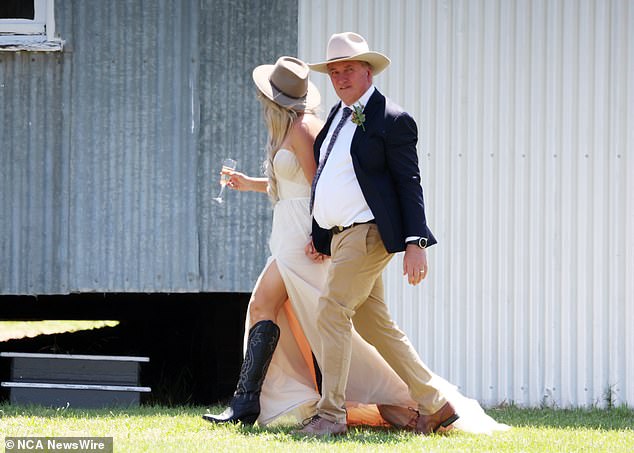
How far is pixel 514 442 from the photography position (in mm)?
5539

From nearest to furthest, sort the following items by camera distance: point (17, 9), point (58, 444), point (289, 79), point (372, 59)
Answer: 1. point (58, 444)
2. point (372, 59)
3. point (289, 79)
4. point (17, 9)

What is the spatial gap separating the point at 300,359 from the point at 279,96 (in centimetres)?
145

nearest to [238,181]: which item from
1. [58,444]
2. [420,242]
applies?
[420,242]

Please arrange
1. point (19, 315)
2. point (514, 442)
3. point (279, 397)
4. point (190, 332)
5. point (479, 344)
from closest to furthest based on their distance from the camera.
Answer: point (514, 442) < point (279, 397) < point (479, 344) < point (190, 332) < point (19, 315)

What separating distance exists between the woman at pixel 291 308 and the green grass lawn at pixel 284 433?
0.50 feet

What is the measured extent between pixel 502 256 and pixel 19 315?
6069 millimetres

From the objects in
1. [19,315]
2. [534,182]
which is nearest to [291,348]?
[534,182]

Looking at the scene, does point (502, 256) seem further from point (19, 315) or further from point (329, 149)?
point (19, 315)

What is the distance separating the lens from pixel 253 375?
19.6 ft

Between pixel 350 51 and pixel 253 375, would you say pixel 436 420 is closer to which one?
pixel 253 375

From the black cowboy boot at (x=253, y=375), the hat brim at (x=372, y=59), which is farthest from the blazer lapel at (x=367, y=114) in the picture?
the black cowboy boot at (x=253, y=375)

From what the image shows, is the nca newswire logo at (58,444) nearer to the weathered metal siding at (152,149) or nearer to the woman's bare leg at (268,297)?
the woman's bare leg at (268,297)

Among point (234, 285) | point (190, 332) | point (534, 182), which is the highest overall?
point (534, 182)

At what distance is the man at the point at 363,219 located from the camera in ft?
18.3
